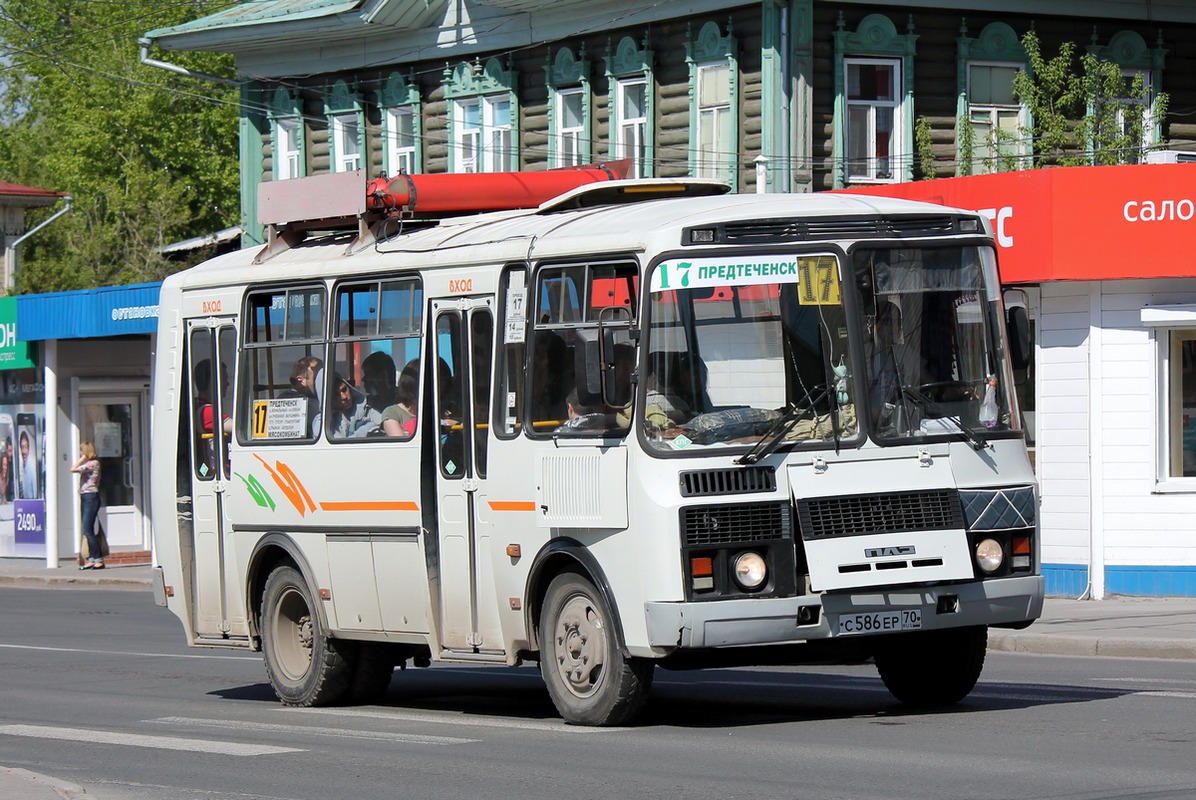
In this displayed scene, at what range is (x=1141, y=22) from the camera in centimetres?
3061

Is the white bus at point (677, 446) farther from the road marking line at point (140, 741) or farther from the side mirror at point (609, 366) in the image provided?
the road marking line at point (140, 741)

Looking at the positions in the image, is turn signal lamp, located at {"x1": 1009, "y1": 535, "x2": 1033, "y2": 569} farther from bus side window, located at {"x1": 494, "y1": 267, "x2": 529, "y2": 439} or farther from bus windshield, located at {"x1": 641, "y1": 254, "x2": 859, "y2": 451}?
bus side window, located at {"x1": 494, "y1": 267, "x2": 529, "y2": 439}

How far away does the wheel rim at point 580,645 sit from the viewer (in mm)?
11336

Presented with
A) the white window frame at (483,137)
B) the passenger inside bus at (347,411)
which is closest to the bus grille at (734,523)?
the passenger inside bus at (347,411)

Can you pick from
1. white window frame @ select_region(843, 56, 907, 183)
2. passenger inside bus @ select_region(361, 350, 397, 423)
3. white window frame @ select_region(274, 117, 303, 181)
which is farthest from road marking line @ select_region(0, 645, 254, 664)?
white window frame @ select_region(274, 117, 303, 181)

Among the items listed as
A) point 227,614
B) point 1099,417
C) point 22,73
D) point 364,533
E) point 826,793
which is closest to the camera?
point 826,793

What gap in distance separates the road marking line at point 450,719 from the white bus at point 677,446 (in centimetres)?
18

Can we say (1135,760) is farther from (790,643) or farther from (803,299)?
(803,299)

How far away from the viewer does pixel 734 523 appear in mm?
10828

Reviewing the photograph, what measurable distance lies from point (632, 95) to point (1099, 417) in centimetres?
1178

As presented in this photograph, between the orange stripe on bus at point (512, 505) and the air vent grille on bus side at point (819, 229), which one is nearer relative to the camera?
the air vent grille on bus side at point (819, 229)

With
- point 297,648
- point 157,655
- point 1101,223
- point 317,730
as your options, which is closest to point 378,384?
point 297,648

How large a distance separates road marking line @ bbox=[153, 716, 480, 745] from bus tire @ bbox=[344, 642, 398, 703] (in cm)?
108

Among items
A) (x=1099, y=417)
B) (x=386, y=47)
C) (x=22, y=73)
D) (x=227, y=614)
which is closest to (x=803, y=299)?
(x=227, y=614)
